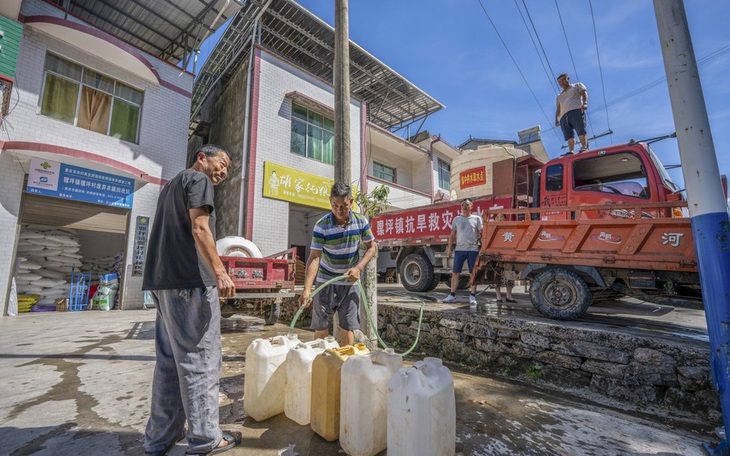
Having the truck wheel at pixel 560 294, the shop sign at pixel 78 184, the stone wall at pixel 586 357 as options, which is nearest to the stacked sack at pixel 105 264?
the shop sign at pixel 78 184

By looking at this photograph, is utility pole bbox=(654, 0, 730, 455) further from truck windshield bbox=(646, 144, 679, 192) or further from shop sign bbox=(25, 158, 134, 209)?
shop sign bbox=(25, 158, 134, 209)

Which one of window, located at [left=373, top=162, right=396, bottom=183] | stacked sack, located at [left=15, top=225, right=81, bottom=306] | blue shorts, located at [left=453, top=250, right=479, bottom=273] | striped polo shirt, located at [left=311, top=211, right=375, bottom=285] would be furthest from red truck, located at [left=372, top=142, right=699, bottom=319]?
stacked sack, located at [left=15, top=225, right=81, bottom=306]

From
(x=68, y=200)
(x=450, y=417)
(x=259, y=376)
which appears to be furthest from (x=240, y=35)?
(x=450, y=417)

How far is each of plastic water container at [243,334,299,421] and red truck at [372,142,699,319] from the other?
3.42 m

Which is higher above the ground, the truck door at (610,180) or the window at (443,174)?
the window at (443,174)

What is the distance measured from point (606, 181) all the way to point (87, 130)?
11.6 m

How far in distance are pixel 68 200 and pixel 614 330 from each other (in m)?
11.0

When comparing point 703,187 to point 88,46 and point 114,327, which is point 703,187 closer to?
point 114,327

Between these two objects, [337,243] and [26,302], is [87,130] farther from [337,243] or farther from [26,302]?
[337,243]

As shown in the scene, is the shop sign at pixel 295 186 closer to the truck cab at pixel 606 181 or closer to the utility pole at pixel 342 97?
the utility pole at pixel 342 97

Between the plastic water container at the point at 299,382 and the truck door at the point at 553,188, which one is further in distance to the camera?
the truck door at the point at 553,188

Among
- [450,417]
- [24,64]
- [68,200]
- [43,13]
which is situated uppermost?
[43,13]

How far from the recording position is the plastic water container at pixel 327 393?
1.86 m

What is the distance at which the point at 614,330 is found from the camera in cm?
326
